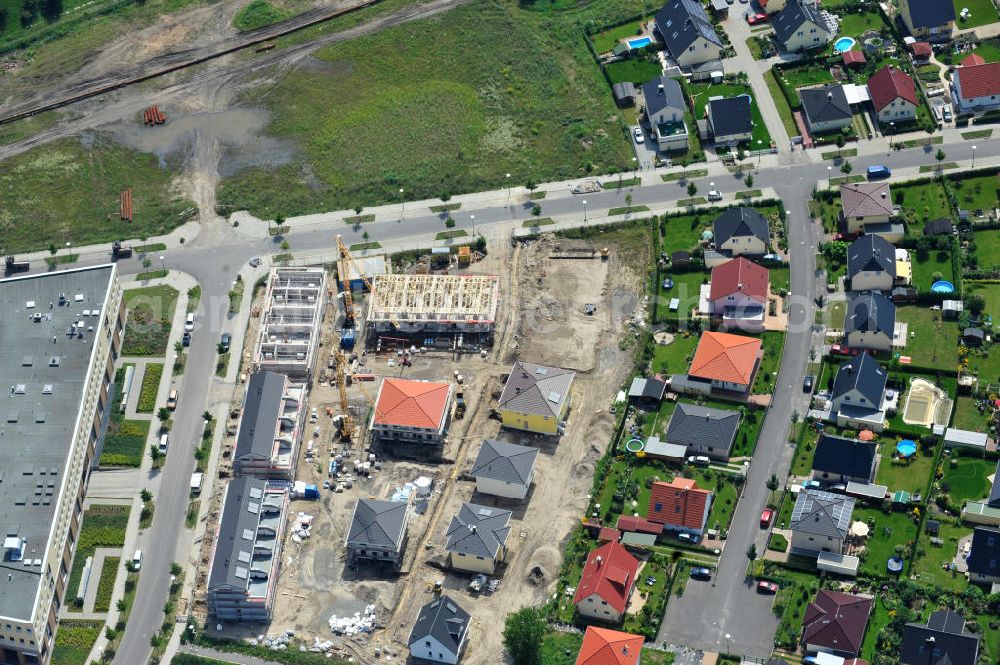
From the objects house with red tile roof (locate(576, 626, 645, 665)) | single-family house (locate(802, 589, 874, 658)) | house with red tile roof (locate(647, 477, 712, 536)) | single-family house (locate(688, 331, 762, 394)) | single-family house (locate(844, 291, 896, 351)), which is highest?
single-family house (locate(844, 291, 896, 351))

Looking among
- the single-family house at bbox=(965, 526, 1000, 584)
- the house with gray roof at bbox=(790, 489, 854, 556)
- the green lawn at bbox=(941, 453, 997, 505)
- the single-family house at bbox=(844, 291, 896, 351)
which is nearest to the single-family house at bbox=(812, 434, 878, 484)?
the house with gray roof at bbox=(790, 489, 854, 556)

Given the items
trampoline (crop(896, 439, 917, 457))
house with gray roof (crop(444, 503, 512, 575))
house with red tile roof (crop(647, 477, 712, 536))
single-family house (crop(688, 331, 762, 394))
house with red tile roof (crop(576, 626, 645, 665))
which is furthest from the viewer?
single-family house (crop(688, 331, 762, 394))

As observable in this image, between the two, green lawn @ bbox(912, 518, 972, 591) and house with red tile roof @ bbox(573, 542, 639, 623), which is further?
house with red tile roof @ bbox(573, 542, 639, 623)

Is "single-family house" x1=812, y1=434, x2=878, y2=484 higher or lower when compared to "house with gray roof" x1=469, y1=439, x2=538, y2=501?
higher

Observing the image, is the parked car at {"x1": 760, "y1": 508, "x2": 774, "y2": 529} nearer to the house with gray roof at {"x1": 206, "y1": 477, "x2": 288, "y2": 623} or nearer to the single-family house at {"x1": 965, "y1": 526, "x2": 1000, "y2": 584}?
the single-family house at {"x1": 965, "y1": 526, "x2": 1000, "y2": 584}

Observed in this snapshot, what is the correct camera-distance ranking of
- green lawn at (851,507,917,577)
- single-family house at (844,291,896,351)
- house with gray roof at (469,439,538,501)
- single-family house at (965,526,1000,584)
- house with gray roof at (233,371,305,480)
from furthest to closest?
single-family house at (844,291,896,351) < house with gray roof at (233,371,305,480) < house with gray roof at (469,439,538,501) < green lawn at (851,507,917,577) < single-family house at (965,526,1000,584)

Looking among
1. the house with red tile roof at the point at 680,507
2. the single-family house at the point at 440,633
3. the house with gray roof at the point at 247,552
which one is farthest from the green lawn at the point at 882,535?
the house with gray roof at the point at 247,552
